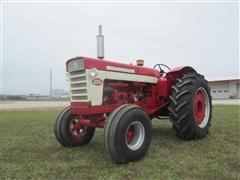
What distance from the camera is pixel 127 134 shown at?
16.5 ft

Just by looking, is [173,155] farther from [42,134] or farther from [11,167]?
[42,134]

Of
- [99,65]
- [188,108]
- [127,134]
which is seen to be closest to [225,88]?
[188,108]

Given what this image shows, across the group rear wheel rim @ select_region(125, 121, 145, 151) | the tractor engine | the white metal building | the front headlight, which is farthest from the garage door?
the front headlight

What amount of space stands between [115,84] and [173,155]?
1.74 m

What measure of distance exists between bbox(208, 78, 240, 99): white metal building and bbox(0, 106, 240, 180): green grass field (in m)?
44.9

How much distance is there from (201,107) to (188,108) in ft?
3.30

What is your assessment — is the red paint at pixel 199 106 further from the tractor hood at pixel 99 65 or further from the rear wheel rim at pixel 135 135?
the rear wheel rim at pixel 135 135

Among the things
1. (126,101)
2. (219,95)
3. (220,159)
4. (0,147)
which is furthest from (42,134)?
(219,95)

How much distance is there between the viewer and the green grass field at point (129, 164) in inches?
164

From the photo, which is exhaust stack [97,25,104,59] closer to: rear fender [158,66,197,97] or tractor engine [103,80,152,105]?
tractor engine [103,80,152,105]

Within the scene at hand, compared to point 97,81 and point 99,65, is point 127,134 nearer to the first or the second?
point 97,81

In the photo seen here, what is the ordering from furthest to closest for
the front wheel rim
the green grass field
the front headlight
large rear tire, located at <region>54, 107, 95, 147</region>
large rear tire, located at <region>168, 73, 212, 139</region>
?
the front wheel rim → large rear tire, located at <region>54, 107, 95, 147</region> → large rear tire, located at <region>168, 73, 212, 139</region> → the front headlight → the green grass field

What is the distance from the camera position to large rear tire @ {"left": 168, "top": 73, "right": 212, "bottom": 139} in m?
6.06

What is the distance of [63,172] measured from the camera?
171 inches
